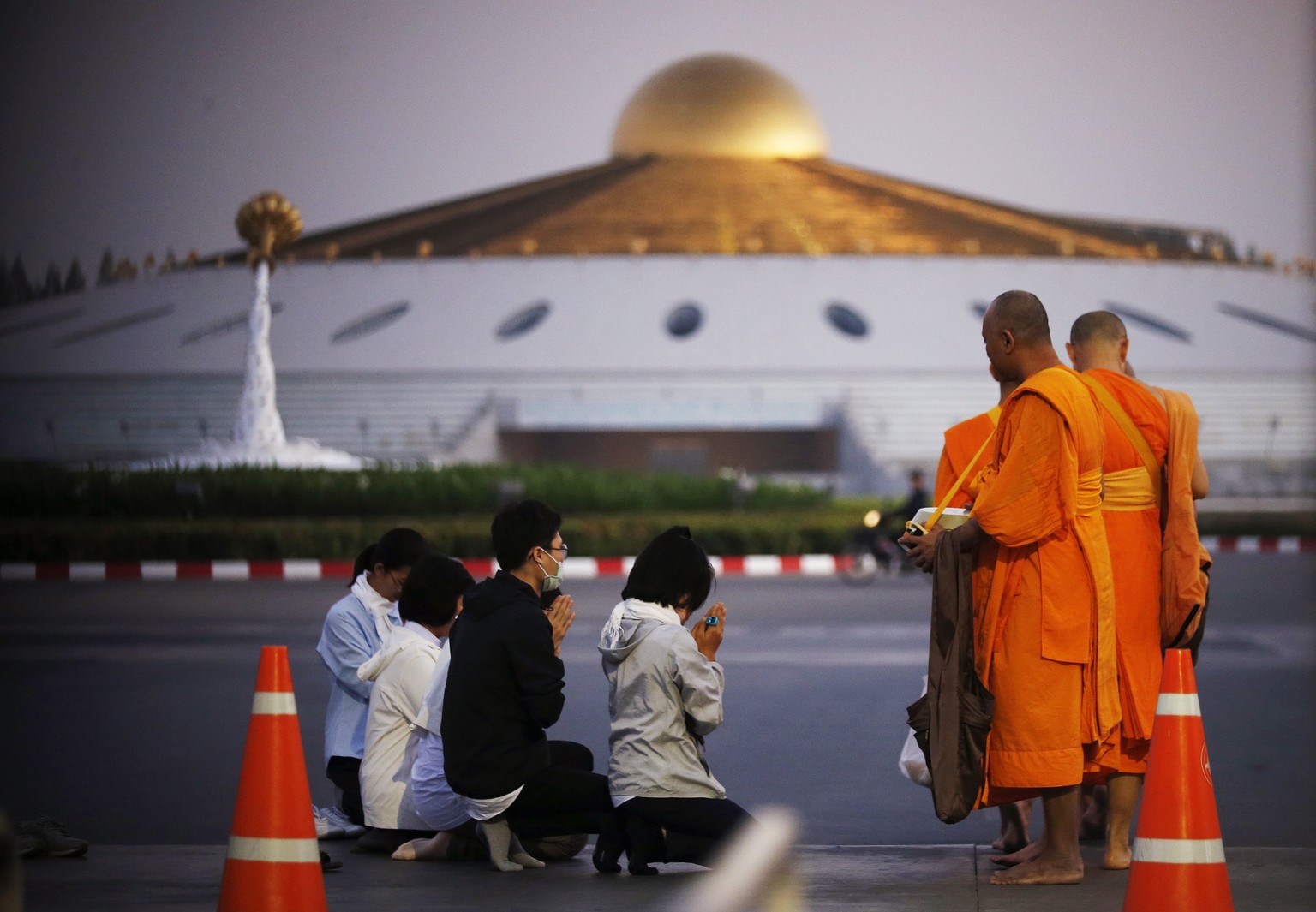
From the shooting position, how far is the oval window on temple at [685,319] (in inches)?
1357

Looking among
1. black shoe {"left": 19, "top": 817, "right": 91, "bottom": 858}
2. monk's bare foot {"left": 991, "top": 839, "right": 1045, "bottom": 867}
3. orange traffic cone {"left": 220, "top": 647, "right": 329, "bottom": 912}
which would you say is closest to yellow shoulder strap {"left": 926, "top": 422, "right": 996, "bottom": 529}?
monk's bare foot {"left": 991, "top": 839, "right": 1045, "bottom": 867}

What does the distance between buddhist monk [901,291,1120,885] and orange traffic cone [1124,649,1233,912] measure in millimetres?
499

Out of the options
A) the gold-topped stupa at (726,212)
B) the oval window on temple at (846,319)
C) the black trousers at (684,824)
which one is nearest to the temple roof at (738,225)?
the gold-topped stupa at (726,212)

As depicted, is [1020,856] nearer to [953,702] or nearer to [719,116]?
[953,702]

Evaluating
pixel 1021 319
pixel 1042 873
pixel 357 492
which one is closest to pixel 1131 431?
pixel 1021 319

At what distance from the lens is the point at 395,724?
4461 mm

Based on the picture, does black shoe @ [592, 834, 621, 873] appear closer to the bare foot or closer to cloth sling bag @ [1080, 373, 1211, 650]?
the bare foot

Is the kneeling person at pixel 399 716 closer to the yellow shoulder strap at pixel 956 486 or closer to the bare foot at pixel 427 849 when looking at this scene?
the bare foot at pixel 427 849

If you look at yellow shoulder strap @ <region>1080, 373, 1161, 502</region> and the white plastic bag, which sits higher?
yellow shoulder strap @ <region>1080, 373, 1161, 502</region>

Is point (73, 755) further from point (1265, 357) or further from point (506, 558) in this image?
point (1265, 357)

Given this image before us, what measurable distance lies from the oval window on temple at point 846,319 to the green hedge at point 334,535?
17455 millimetres

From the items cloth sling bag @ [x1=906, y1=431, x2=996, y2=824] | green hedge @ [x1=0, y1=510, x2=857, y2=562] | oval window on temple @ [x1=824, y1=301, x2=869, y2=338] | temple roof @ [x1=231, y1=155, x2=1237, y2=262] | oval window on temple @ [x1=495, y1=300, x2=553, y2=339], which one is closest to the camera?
cloth sling bag @ [x1=906, y1=431, x2=996, y2=824]

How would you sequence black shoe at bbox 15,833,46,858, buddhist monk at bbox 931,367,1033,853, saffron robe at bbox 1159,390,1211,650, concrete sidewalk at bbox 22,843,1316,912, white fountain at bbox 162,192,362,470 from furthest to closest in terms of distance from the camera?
1. white fountain at bbox 162,192,362,470
2. buddhist monk at bbox 931,367,1033,853
3. black shoe at bbox 15,833,46,858
4. saffron robe at bbox 1159,390,1211,650
5. concrete sidewalk at bbox 22,843,1316,912

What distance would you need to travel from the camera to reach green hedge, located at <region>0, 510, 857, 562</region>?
1343cm
